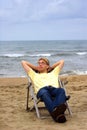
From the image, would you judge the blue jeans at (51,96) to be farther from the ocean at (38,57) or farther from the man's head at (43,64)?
the ocean at (38,57)

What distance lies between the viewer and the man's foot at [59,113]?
5.78 meters

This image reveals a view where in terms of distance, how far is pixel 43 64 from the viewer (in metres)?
6.85

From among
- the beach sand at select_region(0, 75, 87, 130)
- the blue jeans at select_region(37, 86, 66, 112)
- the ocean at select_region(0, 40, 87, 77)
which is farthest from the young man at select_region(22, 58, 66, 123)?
the ocean at select_region(0, 40, 87, 77)

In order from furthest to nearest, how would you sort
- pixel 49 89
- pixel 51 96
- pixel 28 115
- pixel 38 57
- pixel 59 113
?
pixel 38 57 < pixel 28 115 < pixel 49 89 < pixel 51 96 < pixel 59 113

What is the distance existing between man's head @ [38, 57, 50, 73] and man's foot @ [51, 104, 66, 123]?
1.26 m

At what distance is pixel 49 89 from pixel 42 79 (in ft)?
1.14

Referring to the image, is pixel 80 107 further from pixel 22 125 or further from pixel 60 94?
pixel 22 125

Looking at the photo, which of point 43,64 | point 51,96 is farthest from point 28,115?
point 43,64

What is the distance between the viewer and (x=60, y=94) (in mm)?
6082

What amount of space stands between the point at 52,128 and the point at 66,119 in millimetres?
654

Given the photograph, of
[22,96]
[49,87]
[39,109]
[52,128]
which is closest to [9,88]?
[22,96]

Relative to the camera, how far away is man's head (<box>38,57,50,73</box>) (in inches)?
267

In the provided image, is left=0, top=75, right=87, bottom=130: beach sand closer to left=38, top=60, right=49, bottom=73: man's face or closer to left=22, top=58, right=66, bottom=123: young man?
left=22, top=58, right=66, bottom=123: young man

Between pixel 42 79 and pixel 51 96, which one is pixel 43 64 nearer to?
pixel 42 79
